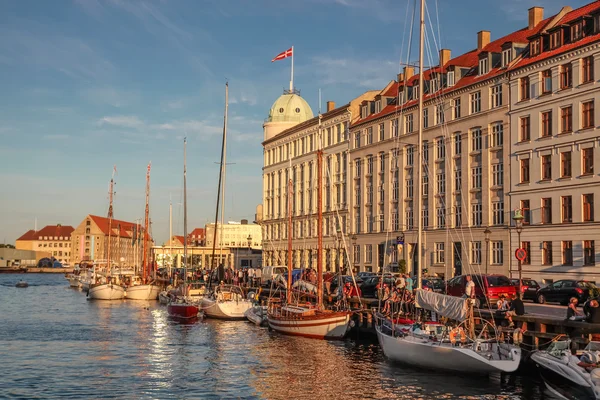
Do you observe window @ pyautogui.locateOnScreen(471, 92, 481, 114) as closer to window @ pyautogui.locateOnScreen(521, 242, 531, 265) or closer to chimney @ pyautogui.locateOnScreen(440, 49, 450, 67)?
chimney @ pyautogui.locateOnScreen(440, 49, 450, 67)

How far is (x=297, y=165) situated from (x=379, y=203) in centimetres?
2585

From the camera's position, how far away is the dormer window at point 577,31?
59.8 m

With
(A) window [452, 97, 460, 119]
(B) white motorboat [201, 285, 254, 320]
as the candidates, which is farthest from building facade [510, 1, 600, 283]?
(B) white motorboat [201, 285, 254, 320]

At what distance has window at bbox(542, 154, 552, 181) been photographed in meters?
62.8

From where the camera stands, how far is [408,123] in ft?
273

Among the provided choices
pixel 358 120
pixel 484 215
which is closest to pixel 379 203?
pixel 358 120

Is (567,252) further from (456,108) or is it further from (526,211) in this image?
(456,108)

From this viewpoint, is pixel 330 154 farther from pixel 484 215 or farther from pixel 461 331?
pixel 461 331

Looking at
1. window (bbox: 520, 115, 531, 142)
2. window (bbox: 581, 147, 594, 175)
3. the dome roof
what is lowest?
window (bbox: 581, 147, 594, 175)

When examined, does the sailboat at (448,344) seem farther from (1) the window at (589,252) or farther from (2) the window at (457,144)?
(2) the window at (457,144)

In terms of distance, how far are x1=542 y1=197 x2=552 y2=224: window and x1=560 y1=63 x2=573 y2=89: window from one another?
9.49 meters

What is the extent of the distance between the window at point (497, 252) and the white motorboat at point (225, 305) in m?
22.9

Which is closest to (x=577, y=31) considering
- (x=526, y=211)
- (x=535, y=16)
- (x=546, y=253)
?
(x=535, y=16)

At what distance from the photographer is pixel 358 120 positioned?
9594cm
